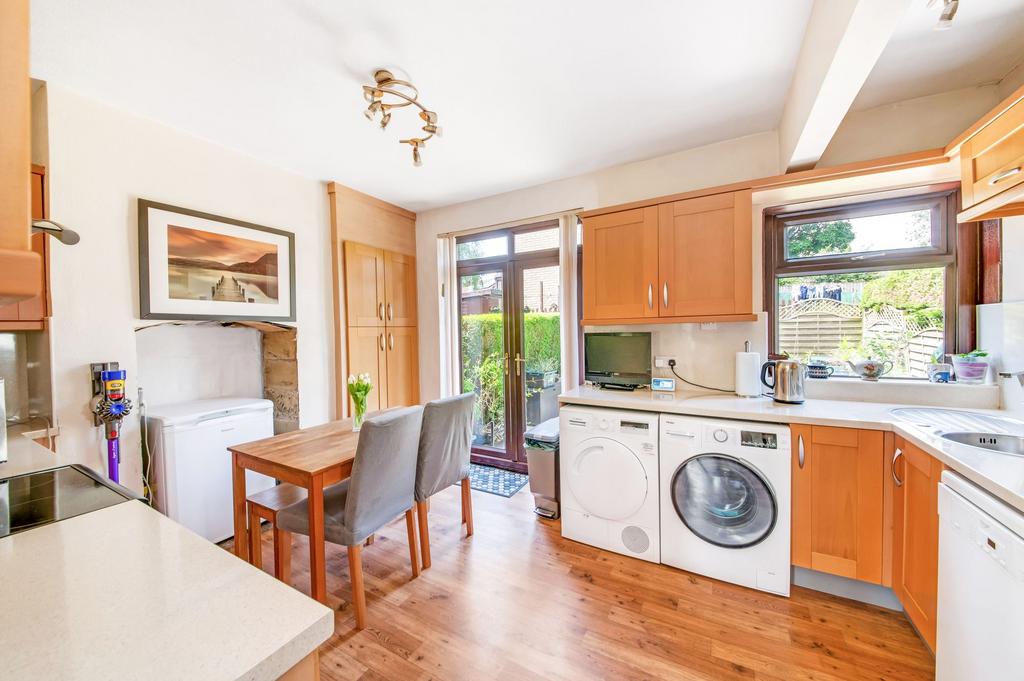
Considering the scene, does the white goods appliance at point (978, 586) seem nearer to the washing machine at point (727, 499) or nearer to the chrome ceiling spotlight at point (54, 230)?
the washing machine at point (727, 499)

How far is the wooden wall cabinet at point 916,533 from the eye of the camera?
56.6 inches

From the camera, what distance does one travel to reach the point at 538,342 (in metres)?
3.54

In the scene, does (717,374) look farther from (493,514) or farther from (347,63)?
(347,63)

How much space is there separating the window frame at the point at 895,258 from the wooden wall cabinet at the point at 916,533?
1.01 m

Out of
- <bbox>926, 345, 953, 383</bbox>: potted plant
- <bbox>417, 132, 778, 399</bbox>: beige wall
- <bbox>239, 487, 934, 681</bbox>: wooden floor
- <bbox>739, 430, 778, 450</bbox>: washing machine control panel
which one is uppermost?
<bbox>417, 132, 778, 399</bbox>: beige wall

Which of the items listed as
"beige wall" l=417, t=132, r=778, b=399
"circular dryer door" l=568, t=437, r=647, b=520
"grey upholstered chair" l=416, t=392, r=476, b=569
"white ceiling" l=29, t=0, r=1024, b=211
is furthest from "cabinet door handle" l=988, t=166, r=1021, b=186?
"grey upholstered chair" l=416, t=392, r=476, b=569

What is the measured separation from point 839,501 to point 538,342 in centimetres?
228

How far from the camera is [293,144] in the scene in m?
2.56

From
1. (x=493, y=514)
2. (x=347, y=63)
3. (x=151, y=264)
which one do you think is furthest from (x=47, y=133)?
(x=493, y=514)

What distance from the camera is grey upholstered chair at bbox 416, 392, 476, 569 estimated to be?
84.7 inches

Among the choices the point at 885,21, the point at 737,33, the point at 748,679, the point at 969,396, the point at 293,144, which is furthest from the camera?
the point at 293,144

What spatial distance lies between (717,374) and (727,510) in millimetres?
944

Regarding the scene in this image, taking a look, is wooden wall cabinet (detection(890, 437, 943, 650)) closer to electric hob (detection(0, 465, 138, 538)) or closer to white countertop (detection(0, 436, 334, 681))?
white countertop (detection(0, 436, 334, 681))

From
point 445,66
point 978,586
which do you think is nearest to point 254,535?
point 445,66
